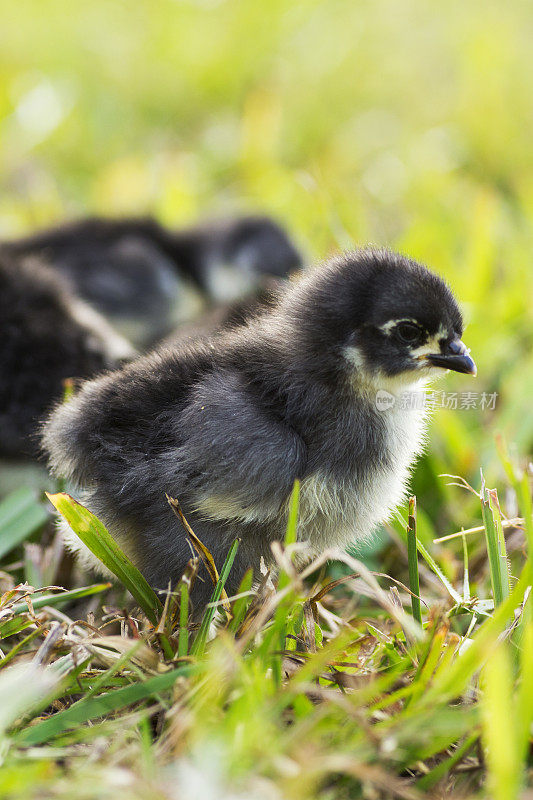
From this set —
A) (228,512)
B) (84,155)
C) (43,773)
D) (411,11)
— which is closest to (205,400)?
(228,512)

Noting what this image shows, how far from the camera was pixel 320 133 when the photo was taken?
17.7ft

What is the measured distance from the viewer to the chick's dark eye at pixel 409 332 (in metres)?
1.39

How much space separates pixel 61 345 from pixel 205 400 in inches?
32.9

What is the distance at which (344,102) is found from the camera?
582 cm

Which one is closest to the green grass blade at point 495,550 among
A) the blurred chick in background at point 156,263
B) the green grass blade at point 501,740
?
the green grass blade at point 501,740

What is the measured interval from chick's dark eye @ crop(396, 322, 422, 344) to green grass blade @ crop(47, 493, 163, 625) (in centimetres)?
59

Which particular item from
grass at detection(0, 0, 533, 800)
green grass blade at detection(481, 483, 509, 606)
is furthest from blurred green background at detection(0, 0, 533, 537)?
green grass blade at detection(481, 483, 509, 606)

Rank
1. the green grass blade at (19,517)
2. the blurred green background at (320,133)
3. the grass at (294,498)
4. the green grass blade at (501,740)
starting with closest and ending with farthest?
the green grass blade at (501,740) → the grass at (294,498) → the green grass blade at (19,517) → the blurred green background at (320,133)

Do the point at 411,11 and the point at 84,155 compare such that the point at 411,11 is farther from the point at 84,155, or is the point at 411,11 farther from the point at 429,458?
the point at 429,458

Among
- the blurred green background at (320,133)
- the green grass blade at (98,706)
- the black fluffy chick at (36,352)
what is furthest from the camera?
the blurred green background at (320,133)

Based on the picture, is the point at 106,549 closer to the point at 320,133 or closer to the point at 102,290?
the point at 102,290

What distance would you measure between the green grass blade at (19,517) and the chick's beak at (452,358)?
0.96 m

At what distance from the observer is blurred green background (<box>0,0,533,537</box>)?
302 cm

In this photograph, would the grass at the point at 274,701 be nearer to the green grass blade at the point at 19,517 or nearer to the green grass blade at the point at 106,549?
the green grass blade at the point at 106,549
